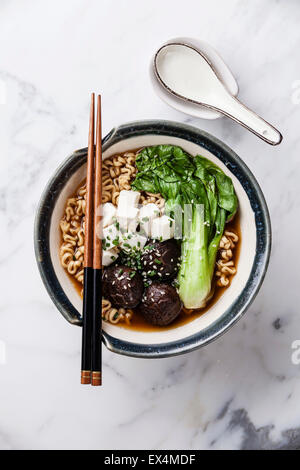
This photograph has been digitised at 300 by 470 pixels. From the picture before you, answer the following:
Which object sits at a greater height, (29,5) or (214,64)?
(29,5)

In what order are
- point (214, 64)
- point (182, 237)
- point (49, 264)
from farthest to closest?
point (214, 64) → point (182, 237) → point (49, 264)

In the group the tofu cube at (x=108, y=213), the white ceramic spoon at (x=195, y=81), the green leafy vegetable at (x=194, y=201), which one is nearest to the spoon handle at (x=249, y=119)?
the white ceramic spoon at (x=195, y=81)

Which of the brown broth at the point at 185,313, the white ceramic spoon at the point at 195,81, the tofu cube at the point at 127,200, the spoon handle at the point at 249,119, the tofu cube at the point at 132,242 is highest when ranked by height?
the white ceramic spoon at the point at 195,81

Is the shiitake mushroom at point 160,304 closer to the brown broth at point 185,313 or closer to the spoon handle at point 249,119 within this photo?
the brown broth at point 185,313

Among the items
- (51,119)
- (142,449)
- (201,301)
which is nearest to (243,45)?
(51,119)

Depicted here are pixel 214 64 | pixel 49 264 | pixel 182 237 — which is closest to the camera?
pixel 49 264

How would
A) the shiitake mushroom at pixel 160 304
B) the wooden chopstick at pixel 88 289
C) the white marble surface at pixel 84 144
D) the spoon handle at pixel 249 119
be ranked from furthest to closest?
the white marble surface at pixel 84 144, the spoon handle at pixel 249 119, the shiitake mushroom at pixel 160 304, the wooden chopstick at pixel 88 289
